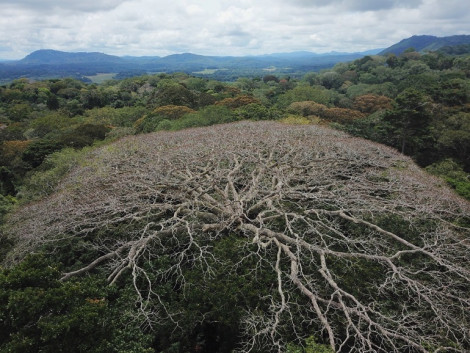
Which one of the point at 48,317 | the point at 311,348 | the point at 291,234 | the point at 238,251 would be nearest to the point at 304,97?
the point at 291,234

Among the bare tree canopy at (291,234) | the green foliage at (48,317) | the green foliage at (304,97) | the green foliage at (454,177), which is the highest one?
the green foliage at (48,317)

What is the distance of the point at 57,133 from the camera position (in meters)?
23.3

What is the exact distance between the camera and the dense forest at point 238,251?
4.46 m

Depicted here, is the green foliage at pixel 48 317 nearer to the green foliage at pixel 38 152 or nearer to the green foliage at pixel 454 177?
the green foliage at pixel 454 177

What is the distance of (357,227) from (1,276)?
6.97 m

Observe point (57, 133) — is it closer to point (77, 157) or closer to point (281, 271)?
point (77, 157)

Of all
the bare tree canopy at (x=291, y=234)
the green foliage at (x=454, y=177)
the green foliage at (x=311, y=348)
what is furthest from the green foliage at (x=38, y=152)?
the green foliage at (x=454, y=177)

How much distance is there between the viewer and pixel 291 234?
7113mm

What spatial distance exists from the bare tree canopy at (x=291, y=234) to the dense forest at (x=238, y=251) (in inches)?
1.8

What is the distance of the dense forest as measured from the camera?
4461mm

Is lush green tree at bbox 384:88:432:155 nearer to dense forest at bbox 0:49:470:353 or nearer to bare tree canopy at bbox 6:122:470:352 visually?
dense forest at bbox 0:49:470:353

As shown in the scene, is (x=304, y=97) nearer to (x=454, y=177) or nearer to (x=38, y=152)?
(x=454, y=177)

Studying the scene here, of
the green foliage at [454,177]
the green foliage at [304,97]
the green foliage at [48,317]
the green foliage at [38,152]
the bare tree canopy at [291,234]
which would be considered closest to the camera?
the green foliage at [48,317]

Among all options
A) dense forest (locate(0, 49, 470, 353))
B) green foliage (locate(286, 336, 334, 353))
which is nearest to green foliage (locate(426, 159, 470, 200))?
dense forest (locate(0, 49, 470, 353))
